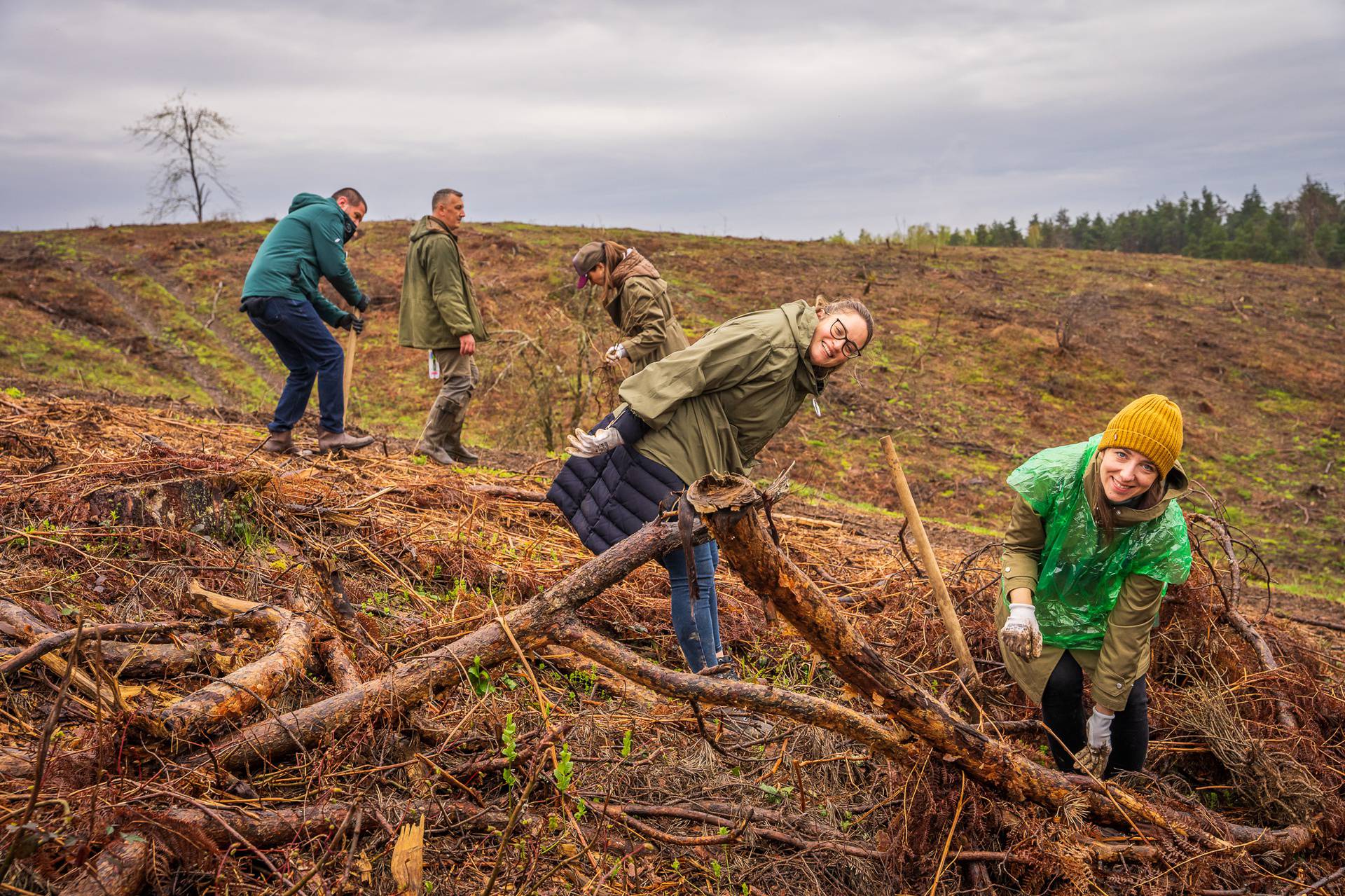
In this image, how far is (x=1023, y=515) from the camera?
112 inches

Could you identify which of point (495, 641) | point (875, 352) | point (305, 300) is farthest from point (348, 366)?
point (875, 352)

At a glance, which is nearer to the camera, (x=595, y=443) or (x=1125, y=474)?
(x=1125, y=474)

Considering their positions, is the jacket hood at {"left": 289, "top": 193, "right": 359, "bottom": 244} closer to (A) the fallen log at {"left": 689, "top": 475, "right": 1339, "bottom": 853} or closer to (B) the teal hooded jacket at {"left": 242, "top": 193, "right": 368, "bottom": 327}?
(B) the teal hooded jacket at {"left": 242, "top": 193, "right": 368, "bottom": 327}

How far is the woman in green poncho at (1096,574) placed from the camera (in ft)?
8.54

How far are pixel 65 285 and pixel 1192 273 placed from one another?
1122 inches

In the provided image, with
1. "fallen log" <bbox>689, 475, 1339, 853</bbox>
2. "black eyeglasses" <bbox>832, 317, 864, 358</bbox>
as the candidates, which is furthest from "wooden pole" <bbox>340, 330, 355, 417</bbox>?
"fallen log" <bbox>689, 475, 1339, 853</bbox>

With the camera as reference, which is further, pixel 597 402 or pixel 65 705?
pixel 597 402

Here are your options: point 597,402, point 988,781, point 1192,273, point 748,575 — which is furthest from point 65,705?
point 1192,273

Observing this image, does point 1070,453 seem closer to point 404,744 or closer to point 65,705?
point 404,744

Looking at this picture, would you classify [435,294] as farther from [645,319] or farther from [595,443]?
[595,443]

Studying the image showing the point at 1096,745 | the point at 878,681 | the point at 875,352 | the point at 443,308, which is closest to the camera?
the point at 878,681

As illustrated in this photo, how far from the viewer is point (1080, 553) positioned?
9.21ft

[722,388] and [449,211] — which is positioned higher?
[449,211]

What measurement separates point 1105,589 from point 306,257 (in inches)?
202
